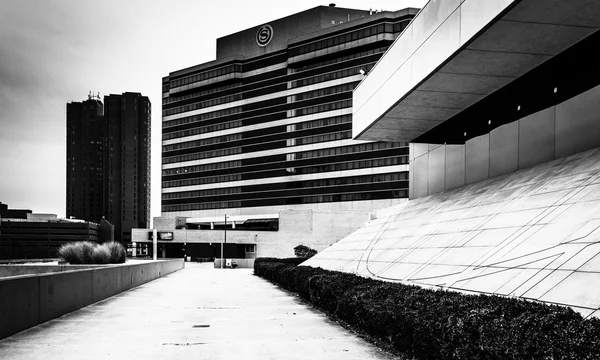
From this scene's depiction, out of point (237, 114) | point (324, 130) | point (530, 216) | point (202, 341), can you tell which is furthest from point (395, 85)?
point (237, 114)

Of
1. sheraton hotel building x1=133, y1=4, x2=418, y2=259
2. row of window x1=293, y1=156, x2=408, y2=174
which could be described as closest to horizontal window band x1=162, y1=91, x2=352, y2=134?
sheraton hotel building x1=133, y1=4, x2=418, y2=259

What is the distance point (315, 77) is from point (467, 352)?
320 ft

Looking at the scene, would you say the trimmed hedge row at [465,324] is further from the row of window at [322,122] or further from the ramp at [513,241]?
the row of window at [322,122]

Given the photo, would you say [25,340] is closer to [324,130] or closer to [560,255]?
[560,255]

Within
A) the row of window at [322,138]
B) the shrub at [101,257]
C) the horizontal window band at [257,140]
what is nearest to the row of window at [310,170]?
the row of window at [322,138]

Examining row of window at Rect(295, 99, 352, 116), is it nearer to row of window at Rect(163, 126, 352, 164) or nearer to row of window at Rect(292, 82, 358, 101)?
row of window at Rect(292, 82, 358, 101)

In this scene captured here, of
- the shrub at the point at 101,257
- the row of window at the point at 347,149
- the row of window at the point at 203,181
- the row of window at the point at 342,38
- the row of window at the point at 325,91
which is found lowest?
the shrub at the point at 101,257

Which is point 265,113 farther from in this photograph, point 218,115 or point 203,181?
point 203,181

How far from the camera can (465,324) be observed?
20.4 feet

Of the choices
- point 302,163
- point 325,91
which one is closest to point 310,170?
point 302,163

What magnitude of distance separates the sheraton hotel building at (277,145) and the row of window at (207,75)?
278 mm

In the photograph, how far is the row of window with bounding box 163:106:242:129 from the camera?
112619 mm

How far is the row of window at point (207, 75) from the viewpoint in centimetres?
11251

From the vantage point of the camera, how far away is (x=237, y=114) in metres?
112
